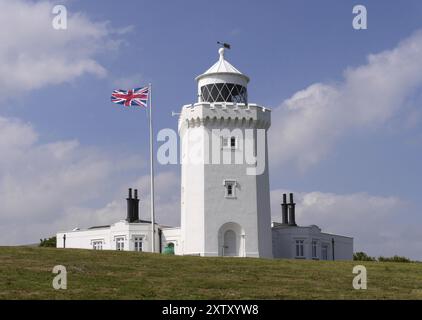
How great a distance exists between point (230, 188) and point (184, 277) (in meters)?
23.7

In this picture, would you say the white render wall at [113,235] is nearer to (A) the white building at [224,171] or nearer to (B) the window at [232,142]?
(A) the white building at [224,171]

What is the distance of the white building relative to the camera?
57.5 meters

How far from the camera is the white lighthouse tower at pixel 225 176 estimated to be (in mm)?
57531

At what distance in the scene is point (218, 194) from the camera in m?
57.7

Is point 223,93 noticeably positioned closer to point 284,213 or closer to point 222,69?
point 222,69

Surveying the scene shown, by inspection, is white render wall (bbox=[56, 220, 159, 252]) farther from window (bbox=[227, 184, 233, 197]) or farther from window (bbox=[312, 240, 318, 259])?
window (bbox=[312, 240, 318, 259])

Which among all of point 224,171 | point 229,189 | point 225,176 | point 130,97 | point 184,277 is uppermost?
point 130,97

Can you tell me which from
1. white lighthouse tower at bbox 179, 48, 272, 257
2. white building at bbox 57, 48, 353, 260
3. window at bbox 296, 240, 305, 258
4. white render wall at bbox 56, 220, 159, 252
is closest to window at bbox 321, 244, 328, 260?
window at bbox 296, 240, 305, 258

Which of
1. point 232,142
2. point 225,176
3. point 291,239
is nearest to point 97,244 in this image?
point 225,176
